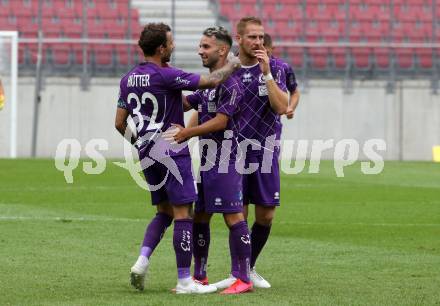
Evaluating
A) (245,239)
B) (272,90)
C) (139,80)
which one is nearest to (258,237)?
(245,239)

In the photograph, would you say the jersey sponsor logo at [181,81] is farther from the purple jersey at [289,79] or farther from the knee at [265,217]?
the knee at [265,217]

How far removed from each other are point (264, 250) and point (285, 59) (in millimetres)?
21168

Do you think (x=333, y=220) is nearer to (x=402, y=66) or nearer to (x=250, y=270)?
(x=250, y=270)

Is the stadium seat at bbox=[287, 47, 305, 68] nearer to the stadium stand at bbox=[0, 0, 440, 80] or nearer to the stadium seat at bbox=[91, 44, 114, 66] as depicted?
the stadium stand at bbox=[0, 0, 440, 80]

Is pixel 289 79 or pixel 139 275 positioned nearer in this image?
pixel 139 275

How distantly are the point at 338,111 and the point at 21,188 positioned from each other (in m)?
14.4

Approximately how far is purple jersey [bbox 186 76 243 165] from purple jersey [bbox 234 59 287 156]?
0.12m

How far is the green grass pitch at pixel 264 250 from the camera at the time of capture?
7359 mm

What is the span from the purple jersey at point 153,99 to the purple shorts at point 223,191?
283 mm

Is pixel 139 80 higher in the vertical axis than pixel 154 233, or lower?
higher

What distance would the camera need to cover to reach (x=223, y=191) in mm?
7625

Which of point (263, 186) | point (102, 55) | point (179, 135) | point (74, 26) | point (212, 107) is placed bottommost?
point (263, 186)

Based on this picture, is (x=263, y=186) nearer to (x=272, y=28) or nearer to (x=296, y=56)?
(x=296, y=56)

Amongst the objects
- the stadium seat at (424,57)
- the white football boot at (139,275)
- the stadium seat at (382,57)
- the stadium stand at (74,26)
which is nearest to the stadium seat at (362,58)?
the stadium seat at (382,57)
